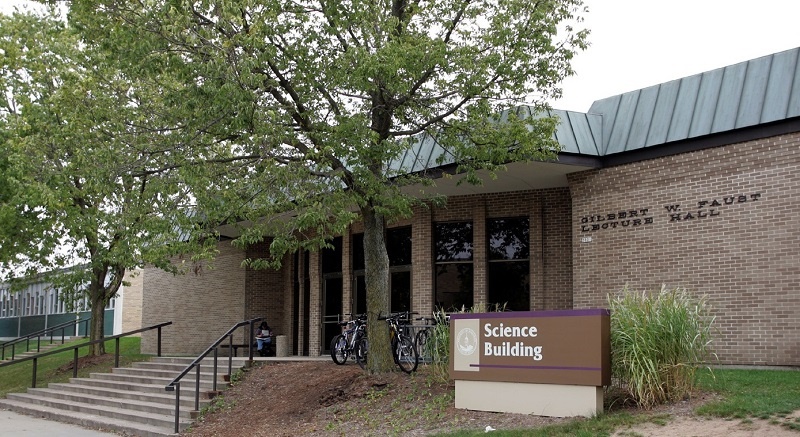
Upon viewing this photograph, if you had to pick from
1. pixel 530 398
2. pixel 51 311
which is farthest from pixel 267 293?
pixel 51 311

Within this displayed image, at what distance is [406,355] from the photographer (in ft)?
45.0

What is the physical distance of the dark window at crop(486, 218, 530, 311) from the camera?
1834 cm

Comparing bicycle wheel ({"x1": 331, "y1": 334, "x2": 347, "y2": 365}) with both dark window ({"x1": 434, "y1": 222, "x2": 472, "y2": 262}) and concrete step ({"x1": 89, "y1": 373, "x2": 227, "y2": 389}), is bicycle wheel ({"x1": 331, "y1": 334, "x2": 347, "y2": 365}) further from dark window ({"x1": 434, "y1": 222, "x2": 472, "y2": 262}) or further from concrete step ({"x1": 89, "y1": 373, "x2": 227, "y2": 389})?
dark window ({"x1": 434, "y1": 222, "x2": 472, "y2": 262})

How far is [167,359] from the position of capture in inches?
750

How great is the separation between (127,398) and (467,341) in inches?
331

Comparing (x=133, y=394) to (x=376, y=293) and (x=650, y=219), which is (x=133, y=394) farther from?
(x=650, y=219)

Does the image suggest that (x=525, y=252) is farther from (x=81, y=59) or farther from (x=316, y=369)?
(x=81, y=59)

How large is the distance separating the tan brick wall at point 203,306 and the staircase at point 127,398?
825 centimetres

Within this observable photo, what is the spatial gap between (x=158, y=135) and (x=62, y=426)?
6306mm

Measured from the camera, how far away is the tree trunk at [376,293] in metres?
13.5

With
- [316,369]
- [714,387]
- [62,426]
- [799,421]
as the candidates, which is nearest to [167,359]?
[62,426]

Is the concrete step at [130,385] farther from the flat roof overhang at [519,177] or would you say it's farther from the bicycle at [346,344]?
the flat roof overhang at [519,177]

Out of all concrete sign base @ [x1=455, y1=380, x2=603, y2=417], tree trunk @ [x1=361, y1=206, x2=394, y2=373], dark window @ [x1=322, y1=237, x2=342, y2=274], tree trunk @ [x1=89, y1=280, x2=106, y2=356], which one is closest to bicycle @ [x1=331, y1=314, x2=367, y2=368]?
tree trunk @ [x1=361, y1=206, x2=394, y2=373]

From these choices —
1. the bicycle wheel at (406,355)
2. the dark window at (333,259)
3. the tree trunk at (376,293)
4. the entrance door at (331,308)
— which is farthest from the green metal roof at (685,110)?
the entrance door at (331,308)
